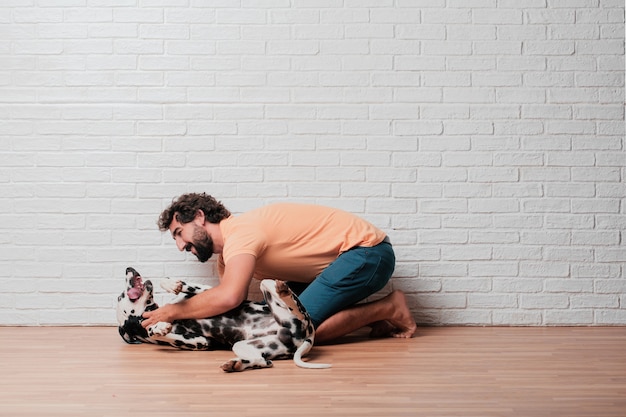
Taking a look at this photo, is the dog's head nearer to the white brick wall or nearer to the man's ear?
the man's ear

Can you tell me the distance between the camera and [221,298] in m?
3.35

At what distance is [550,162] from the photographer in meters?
4.17

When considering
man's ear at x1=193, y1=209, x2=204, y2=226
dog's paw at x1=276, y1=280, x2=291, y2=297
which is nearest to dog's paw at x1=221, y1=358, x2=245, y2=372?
dog's paw at x1=276, y1=280, x2=291, y2=297

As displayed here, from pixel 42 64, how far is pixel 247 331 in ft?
6.80

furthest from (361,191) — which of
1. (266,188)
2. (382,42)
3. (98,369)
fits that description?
(98,369)

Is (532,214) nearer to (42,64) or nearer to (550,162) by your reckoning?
(550,162)

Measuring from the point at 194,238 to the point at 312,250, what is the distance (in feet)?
2.01

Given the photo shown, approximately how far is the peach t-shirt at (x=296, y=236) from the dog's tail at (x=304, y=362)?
53 cm

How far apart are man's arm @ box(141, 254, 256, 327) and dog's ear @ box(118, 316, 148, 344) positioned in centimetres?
13

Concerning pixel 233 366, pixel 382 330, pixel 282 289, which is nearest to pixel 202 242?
pixel 282 289

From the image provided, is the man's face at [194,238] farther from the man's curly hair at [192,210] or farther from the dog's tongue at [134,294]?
the dog's tongue at [134,294]

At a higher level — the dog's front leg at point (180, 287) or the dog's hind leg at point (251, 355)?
the dog's front leg at point (180, 287)

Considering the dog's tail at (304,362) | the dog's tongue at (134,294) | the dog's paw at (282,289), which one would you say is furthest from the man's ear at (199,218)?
the dog's tail at (304,362)

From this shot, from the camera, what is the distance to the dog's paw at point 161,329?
342 cm
